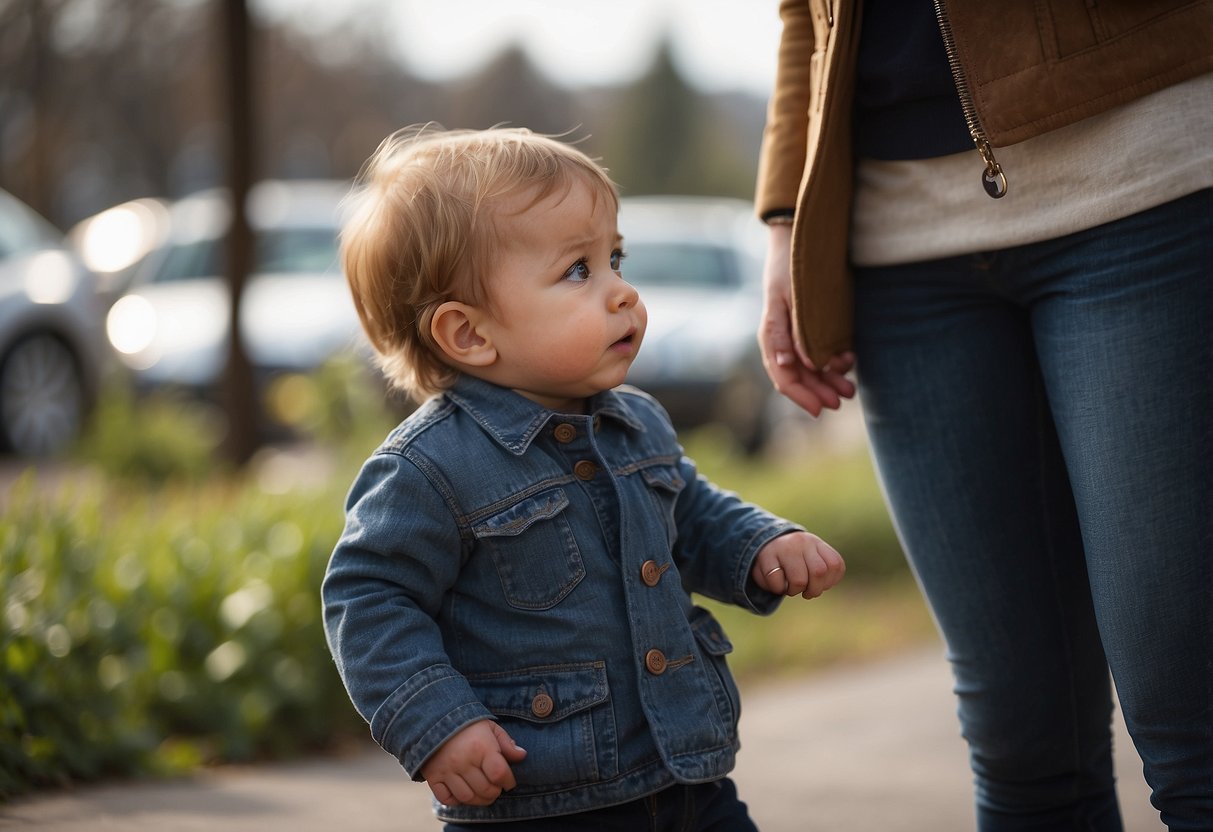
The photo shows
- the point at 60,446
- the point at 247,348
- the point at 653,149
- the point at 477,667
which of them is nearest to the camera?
the point at 477,667

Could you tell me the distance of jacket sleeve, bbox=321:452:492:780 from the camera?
65.7 inches

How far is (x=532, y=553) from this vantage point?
5.90 feet

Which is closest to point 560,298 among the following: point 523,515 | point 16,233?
point 523,515

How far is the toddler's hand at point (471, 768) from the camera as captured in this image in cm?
166

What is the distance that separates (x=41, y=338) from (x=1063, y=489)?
7.35 m

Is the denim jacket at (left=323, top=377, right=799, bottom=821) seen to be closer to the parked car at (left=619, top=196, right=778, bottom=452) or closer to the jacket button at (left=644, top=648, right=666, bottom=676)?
the jacket button at (left=644, top=648, right=666, bottom=676)

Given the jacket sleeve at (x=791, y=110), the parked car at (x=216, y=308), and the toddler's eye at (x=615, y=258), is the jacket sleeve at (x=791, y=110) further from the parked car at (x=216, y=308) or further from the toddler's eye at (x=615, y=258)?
the parked car at (x=216, y=308)

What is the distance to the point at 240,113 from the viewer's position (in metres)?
5.43

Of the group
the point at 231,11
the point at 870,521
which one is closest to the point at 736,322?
the point at 870,521

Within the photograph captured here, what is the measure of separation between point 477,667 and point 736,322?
778 centimetres

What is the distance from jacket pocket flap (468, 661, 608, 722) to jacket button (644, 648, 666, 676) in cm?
6

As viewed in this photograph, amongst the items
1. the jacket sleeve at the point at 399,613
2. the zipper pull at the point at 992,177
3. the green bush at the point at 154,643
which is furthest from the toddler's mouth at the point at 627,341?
the green bush at the point at 154,643

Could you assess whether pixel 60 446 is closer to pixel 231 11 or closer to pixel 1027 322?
pixel 231 11

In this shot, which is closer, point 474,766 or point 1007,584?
point 474,766
